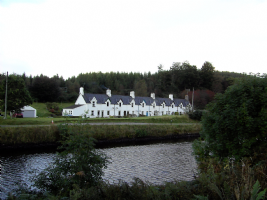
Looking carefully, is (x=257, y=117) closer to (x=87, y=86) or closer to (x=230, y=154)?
(x=230, y=154)

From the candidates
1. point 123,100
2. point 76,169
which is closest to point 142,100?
point 123,100

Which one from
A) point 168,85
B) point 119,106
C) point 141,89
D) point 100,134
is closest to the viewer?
point 100,134

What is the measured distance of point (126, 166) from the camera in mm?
19297

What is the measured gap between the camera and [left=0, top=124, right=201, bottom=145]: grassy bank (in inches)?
1069

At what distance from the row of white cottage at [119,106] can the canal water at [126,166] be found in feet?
102

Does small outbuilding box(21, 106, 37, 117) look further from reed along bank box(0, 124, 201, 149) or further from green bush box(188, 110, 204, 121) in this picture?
green bush box(188, 110, 204, 121)

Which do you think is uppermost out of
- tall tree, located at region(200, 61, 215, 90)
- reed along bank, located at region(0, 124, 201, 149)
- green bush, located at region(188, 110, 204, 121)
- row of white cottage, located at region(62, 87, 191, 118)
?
tall tree, located at region(200, 61, 215, 90)

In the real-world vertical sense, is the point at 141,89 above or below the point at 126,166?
above

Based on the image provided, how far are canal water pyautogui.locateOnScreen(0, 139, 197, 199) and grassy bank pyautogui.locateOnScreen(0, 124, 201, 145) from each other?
3295 millimetres

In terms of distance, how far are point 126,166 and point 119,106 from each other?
46.9 m

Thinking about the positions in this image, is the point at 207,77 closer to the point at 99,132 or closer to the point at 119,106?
the point at 119,106

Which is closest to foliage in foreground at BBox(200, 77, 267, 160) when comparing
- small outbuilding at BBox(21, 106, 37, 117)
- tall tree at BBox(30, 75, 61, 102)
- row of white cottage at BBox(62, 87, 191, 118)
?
row of white cottage at BBox(62, 87, 191, 118)

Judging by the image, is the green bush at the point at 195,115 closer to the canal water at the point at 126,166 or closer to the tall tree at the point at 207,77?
the canal water at the point at 126,166

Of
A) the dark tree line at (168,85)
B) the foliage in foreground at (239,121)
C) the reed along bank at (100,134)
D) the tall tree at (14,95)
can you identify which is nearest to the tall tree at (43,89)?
the dark tree line at (168,85)
